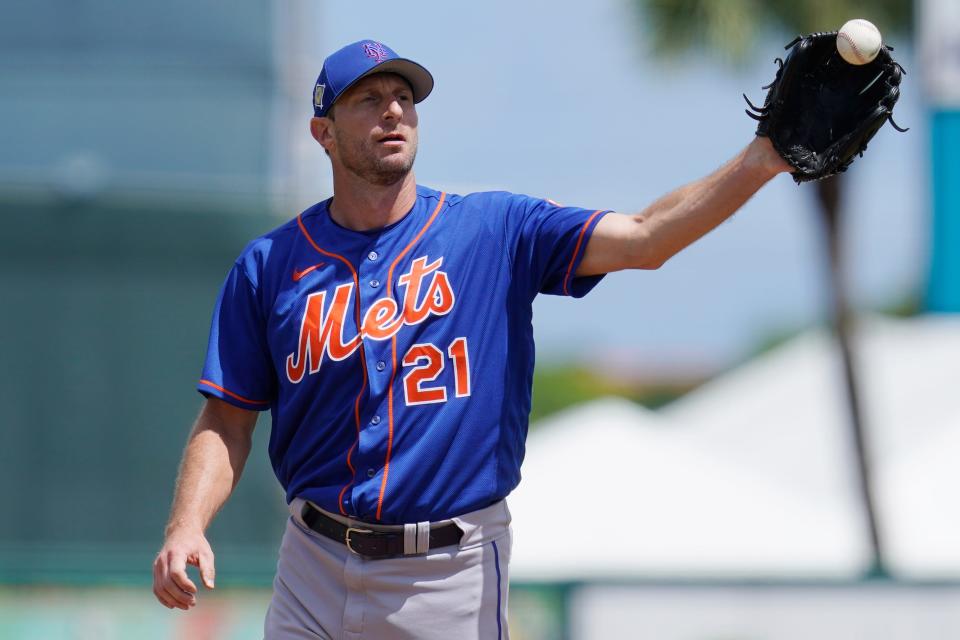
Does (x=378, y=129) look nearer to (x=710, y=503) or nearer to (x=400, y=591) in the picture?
(x=400, y=591)

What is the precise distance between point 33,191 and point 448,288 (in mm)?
5958

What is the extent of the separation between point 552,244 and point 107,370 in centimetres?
596

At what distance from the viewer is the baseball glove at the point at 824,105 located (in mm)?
2992

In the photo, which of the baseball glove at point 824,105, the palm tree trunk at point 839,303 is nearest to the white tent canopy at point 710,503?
the palm tree trunk at point 839,303

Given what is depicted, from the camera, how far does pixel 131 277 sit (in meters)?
8.71

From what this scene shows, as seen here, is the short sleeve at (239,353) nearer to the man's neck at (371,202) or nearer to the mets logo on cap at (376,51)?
the man's neck at (371,202)

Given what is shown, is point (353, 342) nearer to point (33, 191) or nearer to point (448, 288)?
point (448, 288)

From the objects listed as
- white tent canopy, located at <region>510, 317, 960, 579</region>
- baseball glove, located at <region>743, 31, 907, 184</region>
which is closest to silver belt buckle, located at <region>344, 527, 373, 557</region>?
baseball glove, located at <region>743, 31, 907, 184</region>

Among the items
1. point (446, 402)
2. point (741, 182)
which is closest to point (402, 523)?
point (446, 402)

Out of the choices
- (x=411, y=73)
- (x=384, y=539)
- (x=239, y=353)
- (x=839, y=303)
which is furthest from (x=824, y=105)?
(x=839, y=303)

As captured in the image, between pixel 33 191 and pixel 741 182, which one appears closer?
pixel 741 182

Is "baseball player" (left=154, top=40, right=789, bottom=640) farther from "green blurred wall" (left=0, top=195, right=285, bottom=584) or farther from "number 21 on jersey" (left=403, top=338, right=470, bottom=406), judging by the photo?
"green blurred wall" (left=0, top=195, right=285, bottom=584)

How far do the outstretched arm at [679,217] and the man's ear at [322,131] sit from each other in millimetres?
745

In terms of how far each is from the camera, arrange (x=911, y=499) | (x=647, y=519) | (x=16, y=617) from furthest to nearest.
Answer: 1. (x=911, y=499)
2. (x=647, y=519)
3. (x=16, y=617)
